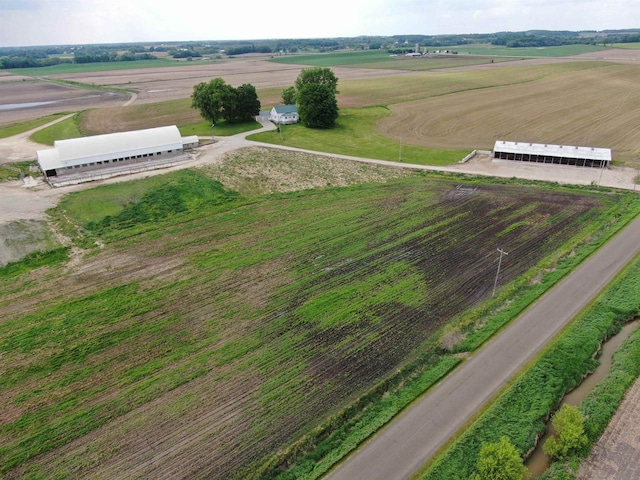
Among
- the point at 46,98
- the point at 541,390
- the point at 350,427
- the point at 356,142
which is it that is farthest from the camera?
the point at 46,98

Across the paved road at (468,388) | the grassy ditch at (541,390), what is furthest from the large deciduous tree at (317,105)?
the grassy ditch at (541,390)

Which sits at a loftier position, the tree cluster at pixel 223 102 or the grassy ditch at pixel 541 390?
the tree cluster at pixel 223 102

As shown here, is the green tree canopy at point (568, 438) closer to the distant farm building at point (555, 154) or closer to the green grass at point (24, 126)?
the distant farm building at point (555, 154)

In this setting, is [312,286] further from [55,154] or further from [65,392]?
[55,154]

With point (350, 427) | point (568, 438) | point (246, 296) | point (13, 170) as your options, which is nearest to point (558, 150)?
point (568, 438)

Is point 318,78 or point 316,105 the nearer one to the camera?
point 316,105

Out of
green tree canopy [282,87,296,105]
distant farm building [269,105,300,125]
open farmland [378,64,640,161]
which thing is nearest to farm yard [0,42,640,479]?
open farmland [378,64,640,161]

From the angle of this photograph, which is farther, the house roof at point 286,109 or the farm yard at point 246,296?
the house roof at point 286,109

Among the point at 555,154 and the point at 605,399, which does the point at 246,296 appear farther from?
the point at 555,154
